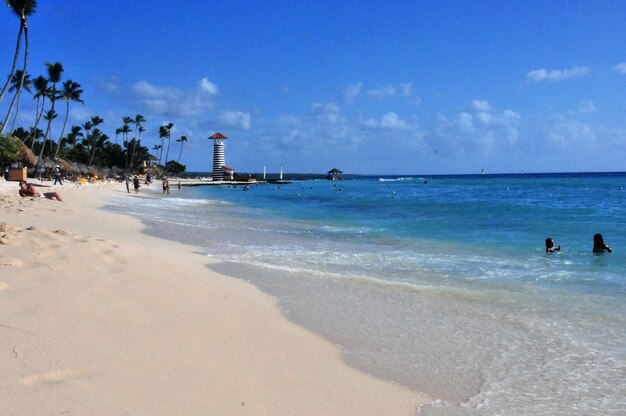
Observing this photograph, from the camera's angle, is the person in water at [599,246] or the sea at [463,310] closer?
the sea at [463,310]

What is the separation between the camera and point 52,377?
298cm

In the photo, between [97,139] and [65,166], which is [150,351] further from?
[97,139]

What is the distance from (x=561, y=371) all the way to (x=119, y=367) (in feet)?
11.2

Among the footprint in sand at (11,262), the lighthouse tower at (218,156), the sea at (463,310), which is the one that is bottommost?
the sea at (463,310)

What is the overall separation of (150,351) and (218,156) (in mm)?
80661

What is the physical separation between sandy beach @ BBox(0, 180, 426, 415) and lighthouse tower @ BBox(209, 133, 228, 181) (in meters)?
74.5

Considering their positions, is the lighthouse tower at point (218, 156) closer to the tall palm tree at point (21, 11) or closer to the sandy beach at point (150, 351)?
the tall palm tree at point (21, 11)

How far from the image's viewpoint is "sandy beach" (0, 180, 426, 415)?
9.67ft

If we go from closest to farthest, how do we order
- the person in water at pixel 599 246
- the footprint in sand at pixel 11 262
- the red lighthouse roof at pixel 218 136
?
1. the footprint in sand at pixel 11 262
2. the person in water at pixel 599 246
3. the red lighthouse roof at pixel 218 136

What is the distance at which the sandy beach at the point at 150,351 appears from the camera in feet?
9.67

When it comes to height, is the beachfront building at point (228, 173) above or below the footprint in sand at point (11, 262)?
above

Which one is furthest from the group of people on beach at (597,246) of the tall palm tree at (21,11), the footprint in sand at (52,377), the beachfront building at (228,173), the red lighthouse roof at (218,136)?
the beachfront building at (228,173)

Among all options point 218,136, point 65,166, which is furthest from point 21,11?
point 218,136

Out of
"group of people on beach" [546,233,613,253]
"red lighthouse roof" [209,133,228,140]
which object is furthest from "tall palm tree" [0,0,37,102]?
"red lighthouse roof" [209,133,228,140]
